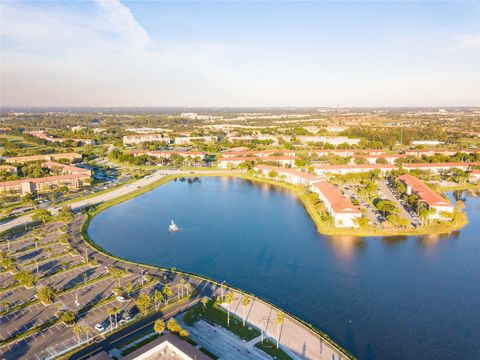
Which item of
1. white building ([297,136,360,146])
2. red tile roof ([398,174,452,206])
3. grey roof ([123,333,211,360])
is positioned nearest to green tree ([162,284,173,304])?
grey roof ([123,333,211,360])

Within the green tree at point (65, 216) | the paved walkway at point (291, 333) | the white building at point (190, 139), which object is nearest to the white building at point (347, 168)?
the green tree at point (65, 216)

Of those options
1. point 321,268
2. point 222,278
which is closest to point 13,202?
point 222,278

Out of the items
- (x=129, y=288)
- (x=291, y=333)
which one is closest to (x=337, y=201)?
(x=291, y=333)

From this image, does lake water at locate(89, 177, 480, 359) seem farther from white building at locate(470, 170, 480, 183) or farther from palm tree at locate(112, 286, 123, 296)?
white building at locate(470, 170, 480, 183)

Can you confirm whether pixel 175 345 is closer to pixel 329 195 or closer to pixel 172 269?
pixel 172 269

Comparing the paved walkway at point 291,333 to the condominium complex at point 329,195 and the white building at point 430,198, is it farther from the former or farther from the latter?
the white building at point 430,198
